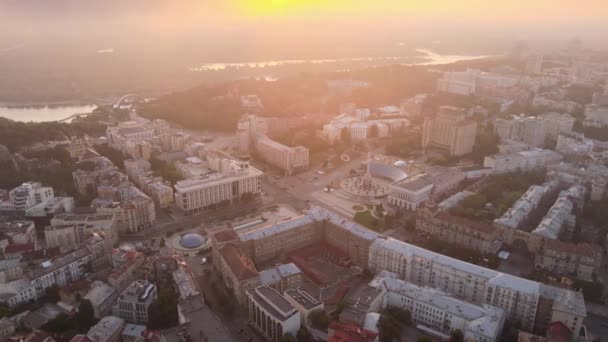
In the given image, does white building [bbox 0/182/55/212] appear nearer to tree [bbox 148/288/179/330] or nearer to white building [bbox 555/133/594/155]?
tree [bbox 148/288/179/330]

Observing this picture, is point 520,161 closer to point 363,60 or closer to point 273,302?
point 273,302

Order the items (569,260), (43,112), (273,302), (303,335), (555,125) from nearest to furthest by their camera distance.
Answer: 1. (303,335)
2. (273,302)
3. (569,260)
4. (555,125)
5. (43,112)

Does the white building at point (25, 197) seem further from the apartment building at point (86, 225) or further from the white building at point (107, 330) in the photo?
the white building at point (107, 330)

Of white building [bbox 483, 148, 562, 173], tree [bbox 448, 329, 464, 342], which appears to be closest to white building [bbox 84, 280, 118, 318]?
tree [bbox 448, 329, 464, 342]

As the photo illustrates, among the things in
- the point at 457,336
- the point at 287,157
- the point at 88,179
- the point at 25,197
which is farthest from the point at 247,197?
the point at 457,336

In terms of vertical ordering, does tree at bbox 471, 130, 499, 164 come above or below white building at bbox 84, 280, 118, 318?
above
